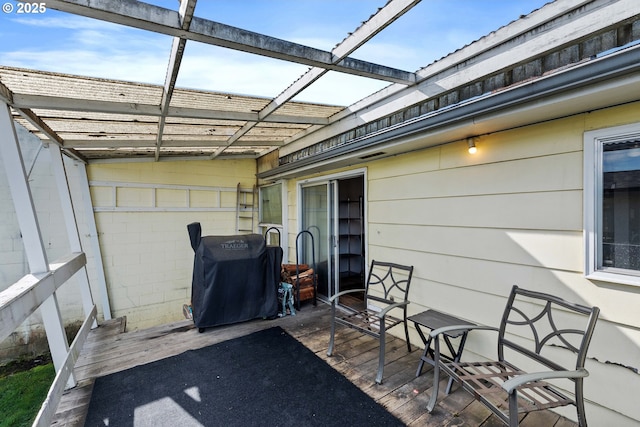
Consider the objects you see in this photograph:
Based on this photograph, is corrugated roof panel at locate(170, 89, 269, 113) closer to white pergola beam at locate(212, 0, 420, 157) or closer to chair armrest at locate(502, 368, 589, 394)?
white pergola beam at locate(212, 0, 420, 157)

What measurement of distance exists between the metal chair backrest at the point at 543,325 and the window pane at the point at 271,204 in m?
4.20

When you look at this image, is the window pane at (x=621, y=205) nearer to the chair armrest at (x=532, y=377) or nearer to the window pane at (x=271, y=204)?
the chair armrest at (x=532, y=377)

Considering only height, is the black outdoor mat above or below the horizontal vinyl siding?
below

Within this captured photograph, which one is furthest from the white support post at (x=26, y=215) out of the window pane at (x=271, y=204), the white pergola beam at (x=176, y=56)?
the window pane at (x=271, y=204)

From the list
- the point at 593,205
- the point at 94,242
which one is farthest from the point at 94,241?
the point at 593,205

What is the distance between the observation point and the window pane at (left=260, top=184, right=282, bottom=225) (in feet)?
18.8

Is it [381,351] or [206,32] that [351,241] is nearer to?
[381,351]

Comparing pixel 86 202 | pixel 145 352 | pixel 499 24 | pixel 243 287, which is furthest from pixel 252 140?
pixel 499 24

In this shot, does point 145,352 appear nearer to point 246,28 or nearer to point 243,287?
point 243,287

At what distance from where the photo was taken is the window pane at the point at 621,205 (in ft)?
5.80

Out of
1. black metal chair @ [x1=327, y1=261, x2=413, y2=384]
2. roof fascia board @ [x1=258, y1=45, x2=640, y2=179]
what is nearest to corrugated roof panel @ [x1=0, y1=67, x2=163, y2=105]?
roof fascia board @ [x1=258, y1=45, x2=640, y2=179]

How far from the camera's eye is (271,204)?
19.7 ft

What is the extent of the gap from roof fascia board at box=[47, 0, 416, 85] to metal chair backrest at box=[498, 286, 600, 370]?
2002mm

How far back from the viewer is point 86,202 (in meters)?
4.51
